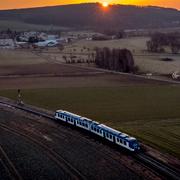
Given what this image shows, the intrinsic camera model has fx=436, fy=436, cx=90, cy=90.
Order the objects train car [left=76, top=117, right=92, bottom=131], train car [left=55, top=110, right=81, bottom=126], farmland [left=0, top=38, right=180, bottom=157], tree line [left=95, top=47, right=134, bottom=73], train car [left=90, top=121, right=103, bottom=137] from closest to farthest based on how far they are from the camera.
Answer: train car [left=90, top=121, right=103, bottom=137], train car [left=76, top=117, right=92, bottom=131], train car [left=55, top=110, right=81, bottom=126], farmland [left=0, top=38, right=180, bottom=157], tree line [left=95, top=47, right=134, bottom=73]

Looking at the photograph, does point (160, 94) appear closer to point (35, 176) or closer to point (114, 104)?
Answer: point (114, 104)

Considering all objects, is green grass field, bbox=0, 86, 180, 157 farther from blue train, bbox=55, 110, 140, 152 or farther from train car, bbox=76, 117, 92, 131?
train car, bbox=76, 117, 92, 131

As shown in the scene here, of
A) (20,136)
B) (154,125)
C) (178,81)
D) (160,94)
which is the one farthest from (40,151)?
(178,81)

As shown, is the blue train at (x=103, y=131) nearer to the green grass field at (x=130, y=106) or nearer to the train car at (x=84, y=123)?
the train car at (x=84, y=123)

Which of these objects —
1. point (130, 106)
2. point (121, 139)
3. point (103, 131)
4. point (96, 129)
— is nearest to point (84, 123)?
point (96, 129)

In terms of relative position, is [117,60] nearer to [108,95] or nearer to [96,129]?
[108,95]

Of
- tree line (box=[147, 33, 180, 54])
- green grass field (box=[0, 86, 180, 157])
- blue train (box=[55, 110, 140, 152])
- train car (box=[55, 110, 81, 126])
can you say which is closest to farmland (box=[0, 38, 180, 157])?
green grass field (box=[0, 86, 180, 157])

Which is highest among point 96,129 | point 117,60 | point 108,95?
point 117,60
